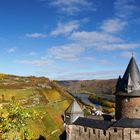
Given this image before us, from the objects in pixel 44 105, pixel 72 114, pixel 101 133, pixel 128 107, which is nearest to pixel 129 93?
pixel 128 107

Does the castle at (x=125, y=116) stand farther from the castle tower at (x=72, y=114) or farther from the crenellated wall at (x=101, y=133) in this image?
the castle tower at (x=72, y=114)

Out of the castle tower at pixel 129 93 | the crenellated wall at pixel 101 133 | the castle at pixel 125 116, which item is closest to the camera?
the crenellated wall at pixel 101 133

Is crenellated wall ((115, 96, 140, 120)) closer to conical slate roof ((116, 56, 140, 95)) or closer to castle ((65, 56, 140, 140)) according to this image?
castle ((65, 56, 140, 140))

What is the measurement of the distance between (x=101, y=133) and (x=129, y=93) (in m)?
8.28

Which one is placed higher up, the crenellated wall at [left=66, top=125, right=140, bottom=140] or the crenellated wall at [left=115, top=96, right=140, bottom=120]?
the crenellated wall at [left=115, top=96, right=140, bottom=120]

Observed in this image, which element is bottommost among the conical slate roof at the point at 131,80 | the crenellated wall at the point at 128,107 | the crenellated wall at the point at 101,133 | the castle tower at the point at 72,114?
the crenellated wall at the point at 101,133

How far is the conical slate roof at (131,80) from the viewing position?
48094 mm

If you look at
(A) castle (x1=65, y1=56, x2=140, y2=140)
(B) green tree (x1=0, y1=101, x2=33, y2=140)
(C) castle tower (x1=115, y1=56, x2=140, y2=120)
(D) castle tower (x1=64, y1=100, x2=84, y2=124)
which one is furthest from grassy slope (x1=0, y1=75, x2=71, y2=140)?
(B) green tree (x1=0, y1=101, x2=33, y2=140)

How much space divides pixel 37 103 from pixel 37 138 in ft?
72.3

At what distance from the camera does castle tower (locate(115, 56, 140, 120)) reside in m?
48.0

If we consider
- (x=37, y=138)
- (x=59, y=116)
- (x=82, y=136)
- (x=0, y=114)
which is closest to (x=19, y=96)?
(x=59, y=116)

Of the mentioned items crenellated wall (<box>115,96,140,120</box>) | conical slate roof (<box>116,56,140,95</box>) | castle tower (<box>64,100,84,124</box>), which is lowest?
castle tower (<box>64,100,84,124</box>)

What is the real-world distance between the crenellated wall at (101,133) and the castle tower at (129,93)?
2263mm

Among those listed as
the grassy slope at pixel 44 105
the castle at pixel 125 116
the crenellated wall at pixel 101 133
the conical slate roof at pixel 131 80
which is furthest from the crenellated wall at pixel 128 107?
the grassy slope at pixel 44 105
